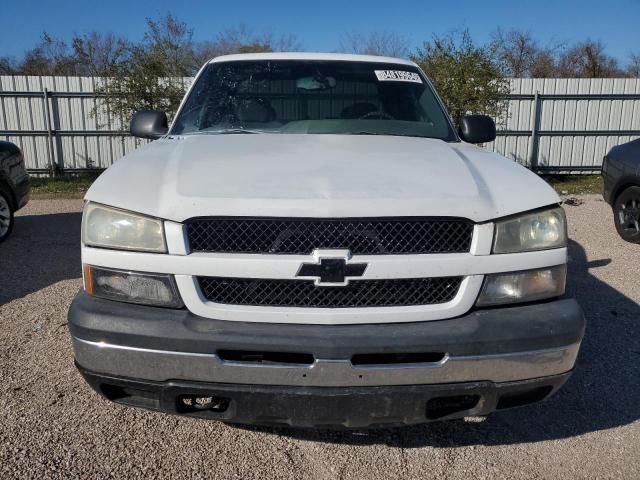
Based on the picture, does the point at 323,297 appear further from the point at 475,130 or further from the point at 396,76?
the point at 396,76

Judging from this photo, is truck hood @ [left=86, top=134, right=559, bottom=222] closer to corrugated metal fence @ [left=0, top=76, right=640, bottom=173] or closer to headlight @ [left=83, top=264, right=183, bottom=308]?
headlight @ [left=83, top=264, right=183, bottom=308]

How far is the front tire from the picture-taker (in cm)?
691

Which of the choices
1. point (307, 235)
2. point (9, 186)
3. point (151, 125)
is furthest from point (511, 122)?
point (307, 235)

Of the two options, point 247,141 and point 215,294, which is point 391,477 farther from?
point 247,141

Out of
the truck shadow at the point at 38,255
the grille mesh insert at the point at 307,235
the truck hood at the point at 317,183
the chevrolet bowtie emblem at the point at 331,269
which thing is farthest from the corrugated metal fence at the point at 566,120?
the chevrolet bowtie emblem at the point at 331,269

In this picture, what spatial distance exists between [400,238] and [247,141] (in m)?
1.22

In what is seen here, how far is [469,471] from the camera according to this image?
2535 mm

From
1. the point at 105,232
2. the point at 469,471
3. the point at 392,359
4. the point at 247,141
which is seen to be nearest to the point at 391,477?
the point at 469,471

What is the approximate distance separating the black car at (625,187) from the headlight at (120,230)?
640 centimetres

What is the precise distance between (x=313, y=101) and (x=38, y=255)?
438 cm

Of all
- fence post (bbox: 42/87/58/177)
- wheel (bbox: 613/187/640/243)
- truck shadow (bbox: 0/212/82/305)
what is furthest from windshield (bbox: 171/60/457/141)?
fence post (bbox: 42/87/58/177)

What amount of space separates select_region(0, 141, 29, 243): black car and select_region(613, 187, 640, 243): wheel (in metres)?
7.83

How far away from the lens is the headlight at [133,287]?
7.11 feet

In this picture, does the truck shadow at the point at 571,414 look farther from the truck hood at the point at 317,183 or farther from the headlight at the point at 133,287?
the truck hood at the point at 317,183
